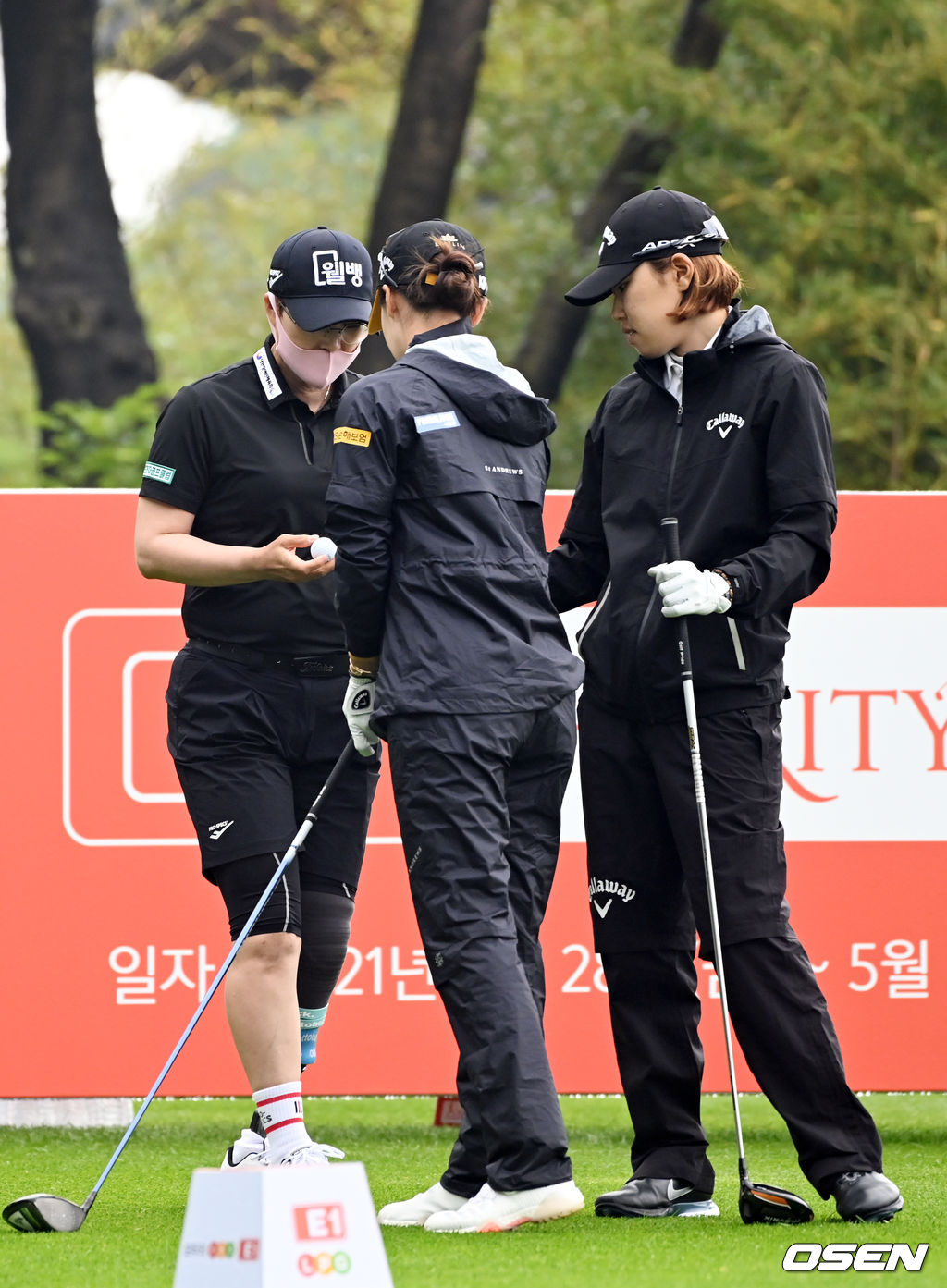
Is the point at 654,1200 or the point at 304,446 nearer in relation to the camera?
the point at 654,1200

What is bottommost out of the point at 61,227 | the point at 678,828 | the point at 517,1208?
the point at 517,1208

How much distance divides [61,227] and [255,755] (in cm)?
827

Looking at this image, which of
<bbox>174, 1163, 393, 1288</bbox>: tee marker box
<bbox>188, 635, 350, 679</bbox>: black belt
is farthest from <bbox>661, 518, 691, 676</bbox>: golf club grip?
<bbox>174, 1163, 393, 1288</bbox>: tee marker box

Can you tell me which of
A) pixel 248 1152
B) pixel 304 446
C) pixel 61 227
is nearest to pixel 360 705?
pixel 304 446

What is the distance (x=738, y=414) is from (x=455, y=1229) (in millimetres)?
1685

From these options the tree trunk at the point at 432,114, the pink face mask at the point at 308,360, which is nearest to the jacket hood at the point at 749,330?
the pink face mask at the point at 308,360

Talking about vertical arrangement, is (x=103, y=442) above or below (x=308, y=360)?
below

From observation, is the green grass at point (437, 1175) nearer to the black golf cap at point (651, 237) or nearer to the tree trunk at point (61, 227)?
the black golf cap at point (651, 237)

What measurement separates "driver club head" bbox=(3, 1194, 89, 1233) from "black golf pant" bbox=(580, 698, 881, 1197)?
115 centimetres

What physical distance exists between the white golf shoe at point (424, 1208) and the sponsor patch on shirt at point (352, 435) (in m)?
1.50

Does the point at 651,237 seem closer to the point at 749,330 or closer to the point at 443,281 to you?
the point at 749,330

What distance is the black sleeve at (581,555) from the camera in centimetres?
431

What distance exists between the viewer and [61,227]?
38.5 ft

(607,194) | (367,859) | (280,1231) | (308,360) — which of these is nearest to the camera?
(280,1231)
